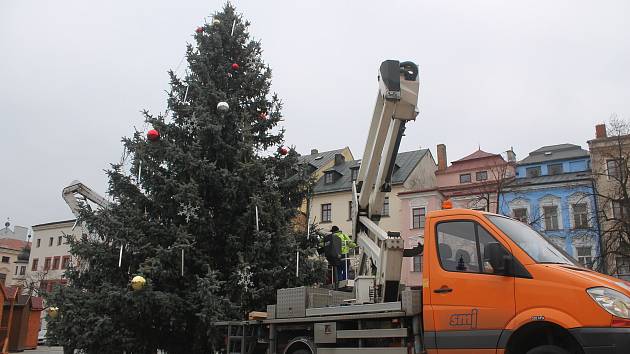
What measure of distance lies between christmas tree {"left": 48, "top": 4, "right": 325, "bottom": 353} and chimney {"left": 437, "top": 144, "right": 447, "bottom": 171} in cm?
3061

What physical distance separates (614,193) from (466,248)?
28568 mm

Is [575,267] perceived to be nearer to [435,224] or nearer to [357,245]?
[435,224]

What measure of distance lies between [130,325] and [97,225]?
246cm

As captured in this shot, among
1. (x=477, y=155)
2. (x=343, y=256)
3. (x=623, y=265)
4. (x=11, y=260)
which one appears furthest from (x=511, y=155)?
(x=11, y=260)

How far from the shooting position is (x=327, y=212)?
42.8 m

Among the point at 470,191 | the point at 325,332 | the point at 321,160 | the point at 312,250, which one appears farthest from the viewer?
the point at 321,160

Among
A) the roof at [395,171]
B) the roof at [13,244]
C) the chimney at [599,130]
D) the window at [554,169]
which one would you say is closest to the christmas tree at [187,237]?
the roof at [395,171]

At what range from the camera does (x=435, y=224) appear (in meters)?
7.30

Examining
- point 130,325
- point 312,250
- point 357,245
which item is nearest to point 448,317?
point 357,245

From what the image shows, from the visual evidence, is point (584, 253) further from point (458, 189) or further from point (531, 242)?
point (531, 242)

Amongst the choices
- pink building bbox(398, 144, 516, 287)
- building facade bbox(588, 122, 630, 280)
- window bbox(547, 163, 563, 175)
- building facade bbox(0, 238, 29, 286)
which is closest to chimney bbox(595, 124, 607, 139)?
building facade bbox(588, 122, 630, 280)

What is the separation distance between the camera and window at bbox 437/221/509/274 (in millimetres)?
6480

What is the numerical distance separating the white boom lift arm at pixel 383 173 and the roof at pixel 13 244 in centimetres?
8345

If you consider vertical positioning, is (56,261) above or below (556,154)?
below
